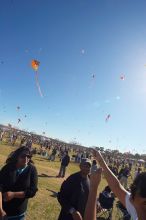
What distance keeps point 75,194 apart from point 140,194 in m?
3.05

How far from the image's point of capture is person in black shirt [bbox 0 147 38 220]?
5090mm

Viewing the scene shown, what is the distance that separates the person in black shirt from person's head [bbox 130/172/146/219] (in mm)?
3161

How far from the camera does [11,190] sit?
514cm

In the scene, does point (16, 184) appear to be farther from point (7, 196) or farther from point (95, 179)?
point (95, 179)

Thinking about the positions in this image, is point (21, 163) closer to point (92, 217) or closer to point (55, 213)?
point (92, 217)

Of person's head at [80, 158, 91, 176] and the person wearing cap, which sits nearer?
the person wearing cap

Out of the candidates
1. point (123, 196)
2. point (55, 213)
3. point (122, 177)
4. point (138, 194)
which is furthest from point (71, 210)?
point (122, 177)

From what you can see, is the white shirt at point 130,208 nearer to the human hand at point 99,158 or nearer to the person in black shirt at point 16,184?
the human hand at point 99,158

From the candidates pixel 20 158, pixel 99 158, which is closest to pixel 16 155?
pixel 20 158

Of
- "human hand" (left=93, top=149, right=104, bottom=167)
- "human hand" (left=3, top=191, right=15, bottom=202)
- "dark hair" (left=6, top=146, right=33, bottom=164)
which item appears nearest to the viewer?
"human hand" (left=93, top=149, right=104, bottom=167)

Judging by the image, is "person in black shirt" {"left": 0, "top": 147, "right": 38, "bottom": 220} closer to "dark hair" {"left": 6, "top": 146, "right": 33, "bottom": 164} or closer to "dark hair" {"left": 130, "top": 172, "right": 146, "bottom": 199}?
"dark hair" {"left": 6, "top": 146, "right": 33, "bottom": 164}

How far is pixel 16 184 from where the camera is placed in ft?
17.1

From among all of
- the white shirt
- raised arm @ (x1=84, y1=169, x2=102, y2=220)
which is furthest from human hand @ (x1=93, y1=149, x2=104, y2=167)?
raised arm @ (x1=84, y1=169, x2=102, y2=220)

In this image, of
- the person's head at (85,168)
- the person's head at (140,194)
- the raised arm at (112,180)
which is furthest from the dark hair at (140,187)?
the person's head at (85,168)
